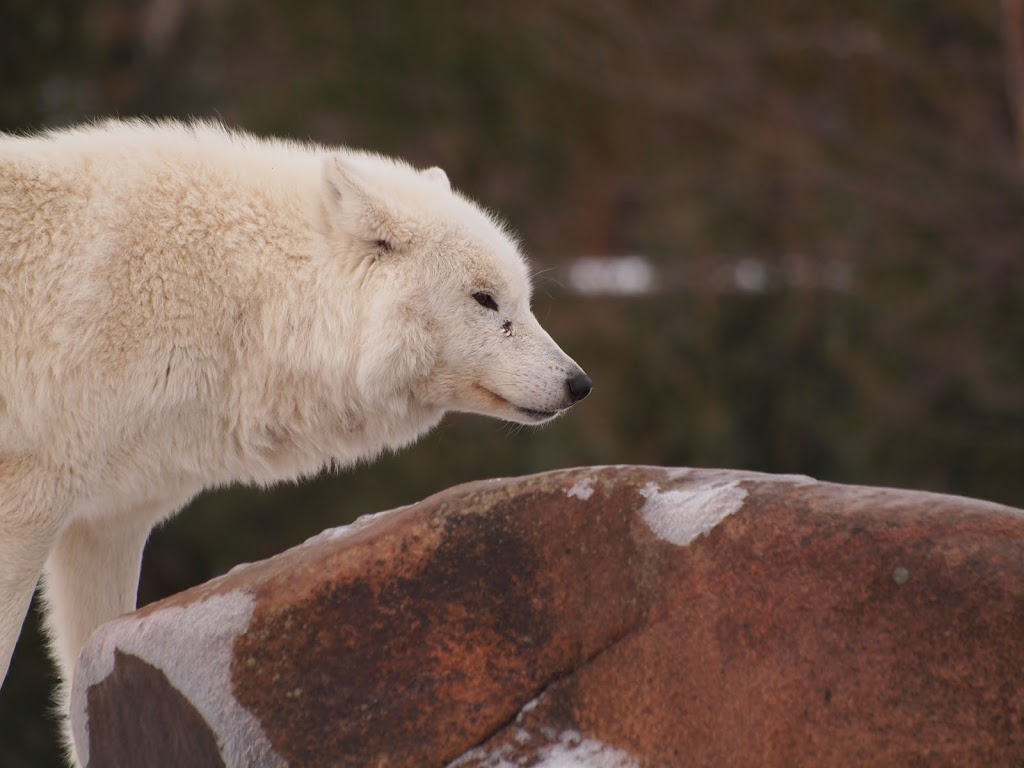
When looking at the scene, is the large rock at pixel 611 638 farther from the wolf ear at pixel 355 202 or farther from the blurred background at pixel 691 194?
the blurred background at pixel 691 194

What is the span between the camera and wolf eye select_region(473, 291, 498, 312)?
14.6 feet

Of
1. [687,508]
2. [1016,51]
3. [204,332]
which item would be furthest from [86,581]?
[1016,51]

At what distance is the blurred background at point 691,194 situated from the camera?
11.5 meters

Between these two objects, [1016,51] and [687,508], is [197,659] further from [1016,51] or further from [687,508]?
[1016,51]

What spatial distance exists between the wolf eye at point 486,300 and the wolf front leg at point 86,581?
4.29 feet

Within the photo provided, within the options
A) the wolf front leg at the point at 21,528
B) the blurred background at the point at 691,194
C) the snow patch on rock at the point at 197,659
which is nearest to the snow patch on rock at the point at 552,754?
the snow patch on rock at the point at 197,659

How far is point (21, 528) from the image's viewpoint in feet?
12.8

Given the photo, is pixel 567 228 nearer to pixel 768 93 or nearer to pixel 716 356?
pixel 716 356

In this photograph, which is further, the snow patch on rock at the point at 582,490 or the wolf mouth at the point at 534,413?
the wolf mouth at the point at 534,413

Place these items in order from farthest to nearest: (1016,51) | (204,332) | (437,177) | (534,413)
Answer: (1016,51), (437,177), (534,413), (204,332)

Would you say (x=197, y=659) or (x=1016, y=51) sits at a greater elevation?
(x=1016, y=51)

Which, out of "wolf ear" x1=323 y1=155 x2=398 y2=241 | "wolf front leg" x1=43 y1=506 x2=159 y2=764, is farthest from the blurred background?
"wolf front leg" x1=43 y1=506 x2=159 y2=764

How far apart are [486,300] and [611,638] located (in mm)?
1300

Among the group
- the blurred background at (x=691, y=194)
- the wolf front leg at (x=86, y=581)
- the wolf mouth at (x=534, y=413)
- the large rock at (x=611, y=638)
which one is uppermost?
the wolf mouth at (x=534, y=413)
